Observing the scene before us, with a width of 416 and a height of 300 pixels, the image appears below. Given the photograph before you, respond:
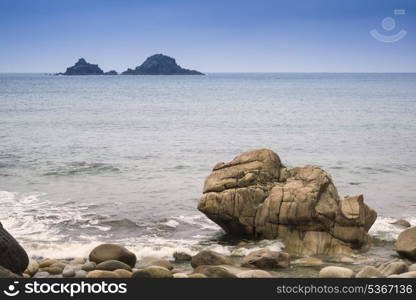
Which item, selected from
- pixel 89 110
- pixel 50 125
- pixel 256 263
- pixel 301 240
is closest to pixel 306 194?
pixel 301 240

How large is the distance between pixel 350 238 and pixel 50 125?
37.6m

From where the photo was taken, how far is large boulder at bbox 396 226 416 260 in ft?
51.7

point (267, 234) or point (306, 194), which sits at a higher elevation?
point (306, 194)

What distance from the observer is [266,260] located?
15.0 meters

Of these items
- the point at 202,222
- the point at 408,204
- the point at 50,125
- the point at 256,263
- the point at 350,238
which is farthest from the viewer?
the point at 50,125

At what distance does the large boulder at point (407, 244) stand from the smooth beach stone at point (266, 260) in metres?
2.99

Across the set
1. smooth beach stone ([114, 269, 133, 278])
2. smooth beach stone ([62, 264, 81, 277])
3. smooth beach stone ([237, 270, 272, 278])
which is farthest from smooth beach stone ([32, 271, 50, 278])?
smooth beach stone ([237, 270, 272, 278])

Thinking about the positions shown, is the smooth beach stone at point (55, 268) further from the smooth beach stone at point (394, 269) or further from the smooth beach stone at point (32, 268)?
the smooth beach stone at point (394, 269)

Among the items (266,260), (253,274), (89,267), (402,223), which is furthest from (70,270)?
(402,223)

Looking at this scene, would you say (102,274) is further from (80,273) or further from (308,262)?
(308,262)

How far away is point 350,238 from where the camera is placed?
16891 millimetres

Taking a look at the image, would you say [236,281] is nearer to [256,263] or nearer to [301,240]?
[256,263]

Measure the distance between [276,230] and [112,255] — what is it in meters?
4.65

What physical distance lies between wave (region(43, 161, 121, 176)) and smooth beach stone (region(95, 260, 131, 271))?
14554mm
